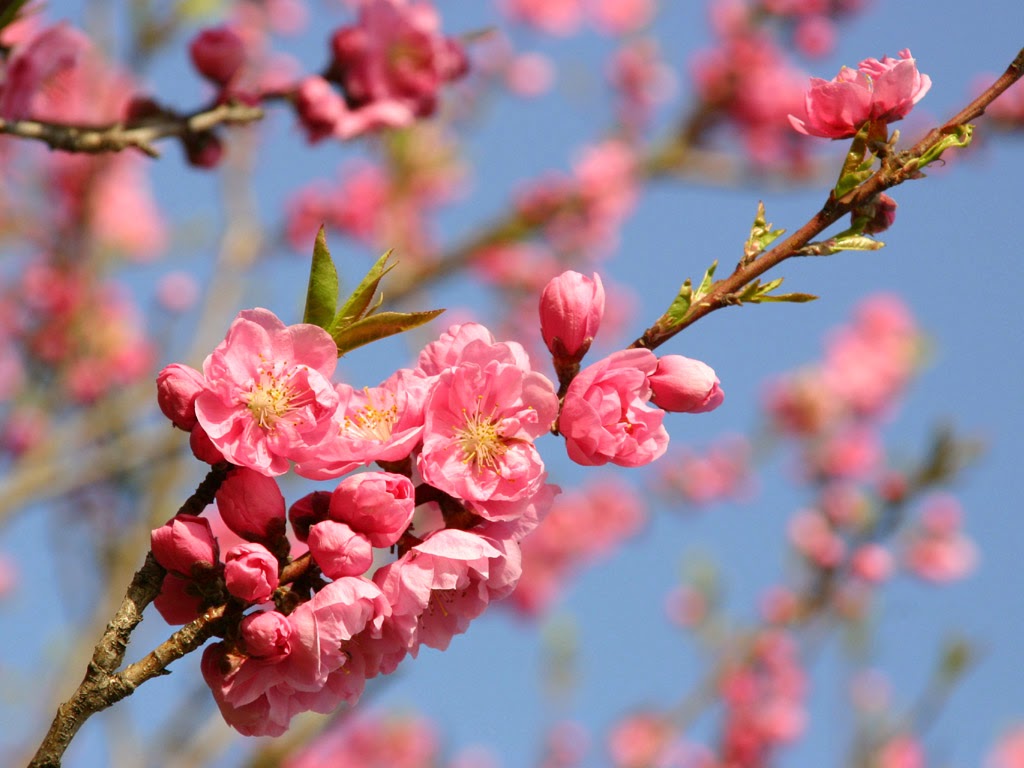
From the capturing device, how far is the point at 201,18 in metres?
4.09

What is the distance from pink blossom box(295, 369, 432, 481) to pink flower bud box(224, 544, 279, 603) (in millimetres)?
130

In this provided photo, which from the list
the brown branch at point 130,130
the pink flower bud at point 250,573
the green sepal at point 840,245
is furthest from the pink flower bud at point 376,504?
the brown branch at point 130,130

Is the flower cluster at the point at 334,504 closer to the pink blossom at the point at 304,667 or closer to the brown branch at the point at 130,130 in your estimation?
the pink blossom at the point at 304,667

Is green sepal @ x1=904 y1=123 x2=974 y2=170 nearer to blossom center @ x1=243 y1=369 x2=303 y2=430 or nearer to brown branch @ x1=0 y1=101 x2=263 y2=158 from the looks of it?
blossom center @ x1=243 y1=369 x2=303 y2=430

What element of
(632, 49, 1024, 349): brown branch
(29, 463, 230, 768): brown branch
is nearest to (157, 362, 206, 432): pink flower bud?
(29, 463, 230, 768): brown branch

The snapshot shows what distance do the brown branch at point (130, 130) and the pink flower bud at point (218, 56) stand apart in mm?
92

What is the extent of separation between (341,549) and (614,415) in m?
0.36

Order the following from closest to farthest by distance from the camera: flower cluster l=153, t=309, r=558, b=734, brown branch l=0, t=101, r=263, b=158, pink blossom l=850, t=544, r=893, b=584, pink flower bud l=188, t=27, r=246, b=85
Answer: flower cluster l=153, t=309, r=558, b=734 → brown branch l=0, t=101, r=263, b=158 → pink flower bud l=188, t=27, r=246, b=85 → pink blossom l=850, t=544, r=893, b=584

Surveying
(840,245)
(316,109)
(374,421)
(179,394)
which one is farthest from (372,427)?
(316,109)

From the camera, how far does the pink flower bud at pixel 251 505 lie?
1.23m

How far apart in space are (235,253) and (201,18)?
4.13 feet

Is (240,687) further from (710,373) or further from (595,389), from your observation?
(710,373)

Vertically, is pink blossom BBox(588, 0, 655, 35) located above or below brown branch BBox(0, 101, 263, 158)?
above

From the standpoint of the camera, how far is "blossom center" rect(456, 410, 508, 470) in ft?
4.09
